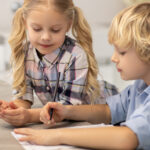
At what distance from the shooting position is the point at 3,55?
397 centimetres

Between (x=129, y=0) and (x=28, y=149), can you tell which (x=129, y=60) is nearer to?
(x=28, y=149)

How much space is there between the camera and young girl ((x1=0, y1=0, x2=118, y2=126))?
4.63 feet

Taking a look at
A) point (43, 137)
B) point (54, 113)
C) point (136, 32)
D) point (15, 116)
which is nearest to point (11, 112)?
point (15, 116)

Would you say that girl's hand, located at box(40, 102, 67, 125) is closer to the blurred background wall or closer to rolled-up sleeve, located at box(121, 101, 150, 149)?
rolled-up sleeve, located at box(121, 101, 150, 149)

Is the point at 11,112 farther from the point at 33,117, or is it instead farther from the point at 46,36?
the point at 46,36

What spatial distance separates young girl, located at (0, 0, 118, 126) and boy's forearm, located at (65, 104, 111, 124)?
3.6 inches

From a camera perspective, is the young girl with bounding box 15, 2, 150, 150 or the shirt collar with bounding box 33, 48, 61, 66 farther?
the shirt collar with bounding box 33, 48, 61, 66

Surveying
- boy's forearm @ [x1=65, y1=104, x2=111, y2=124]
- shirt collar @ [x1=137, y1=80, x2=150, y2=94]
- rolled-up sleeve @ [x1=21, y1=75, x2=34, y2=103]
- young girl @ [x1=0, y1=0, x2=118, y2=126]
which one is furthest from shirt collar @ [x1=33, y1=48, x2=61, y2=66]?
shirt collar @ [x1=137, y1=80, x2=150, y2=94]

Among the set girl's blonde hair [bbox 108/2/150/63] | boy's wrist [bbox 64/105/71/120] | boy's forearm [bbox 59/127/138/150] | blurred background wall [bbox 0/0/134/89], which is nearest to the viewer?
boy's forearm [bbox 59/127/138/150]

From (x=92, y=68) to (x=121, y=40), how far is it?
1.34ft

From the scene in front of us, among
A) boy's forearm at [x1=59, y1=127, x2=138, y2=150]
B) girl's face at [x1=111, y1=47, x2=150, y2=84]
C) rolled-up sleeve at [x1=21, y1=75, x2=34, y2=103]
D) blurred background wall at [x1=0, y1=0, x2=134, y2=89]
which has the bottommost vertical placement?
blurred background wall at [x1=0, y1=0, x2=134, y2=89]

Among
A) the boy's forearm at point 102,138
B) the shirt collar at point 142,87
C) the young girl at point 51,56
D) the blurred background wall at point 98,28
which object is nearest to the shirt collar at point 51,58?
the young girl at point 51,56

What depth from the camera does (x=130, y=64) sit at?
3.69 feet

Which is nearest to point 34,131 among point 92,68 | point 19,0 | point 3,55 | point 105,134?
point 105,134
